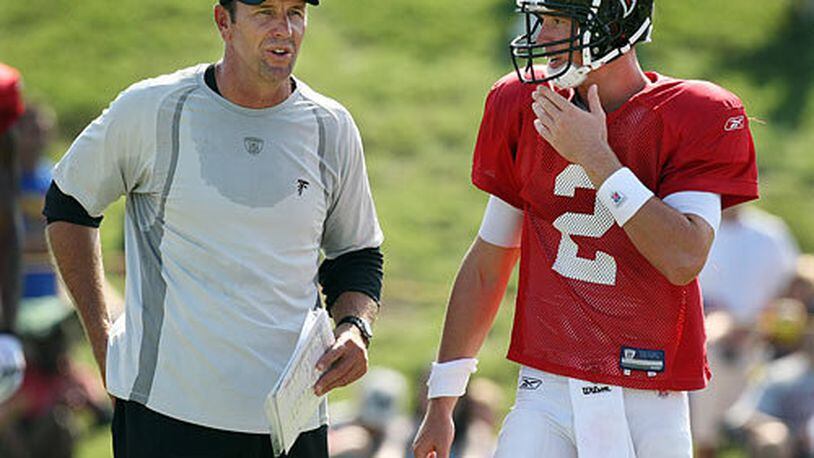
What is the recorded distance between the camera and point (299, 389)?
4.80m

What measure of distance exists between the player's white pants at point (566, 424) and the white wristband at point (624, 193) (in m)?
0.53

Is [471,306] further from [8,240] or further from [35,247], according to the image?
[35,247]

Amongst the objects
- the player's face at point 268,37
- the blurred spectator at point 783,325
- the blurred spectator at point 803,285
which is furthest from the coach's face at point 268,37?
the blurred spectator at point 803,285

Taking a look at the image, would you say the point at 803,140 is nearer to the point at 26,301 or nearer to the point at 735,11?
the point at 735,11

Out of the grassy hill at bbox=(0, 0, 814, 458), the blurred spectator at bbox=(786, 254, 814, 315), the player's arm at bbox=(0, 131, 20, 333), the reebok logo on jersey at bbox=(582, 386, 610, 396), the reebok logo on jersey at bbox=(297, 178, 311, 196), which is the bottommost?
the grassy hill at bbox=(0, 0, 814, 458)

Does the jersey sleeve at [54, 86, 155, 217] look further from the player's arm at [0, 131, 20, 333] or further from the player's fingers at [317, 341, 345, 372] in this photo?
the player's arm at [0, 131, 20, 333]

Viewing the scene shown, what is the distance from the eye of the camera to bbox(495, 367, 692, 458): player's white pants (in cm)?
476

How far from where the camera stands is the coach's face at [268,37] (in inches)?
190

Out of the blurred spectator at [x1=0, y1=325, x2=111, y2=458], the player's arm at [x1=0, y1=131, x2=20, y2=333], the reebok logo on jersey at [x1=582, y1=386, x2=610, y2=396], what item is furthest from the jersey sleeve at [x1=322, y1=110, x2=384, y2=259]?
the blurred spectator at [x1=0, y1=325, x2=111, y2=458]

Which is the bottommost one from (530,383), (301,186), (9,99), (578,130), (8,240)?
(8,240)

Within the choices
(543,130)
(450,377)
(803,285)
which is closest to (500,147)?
(543,130)

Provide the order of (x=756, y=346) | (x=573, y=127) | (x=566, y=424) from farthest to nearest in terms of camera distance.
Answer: (x=756, y=346)
(x=566, y=424)
(x=573, y=127)

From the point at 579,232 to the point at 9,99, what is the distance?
125 inches

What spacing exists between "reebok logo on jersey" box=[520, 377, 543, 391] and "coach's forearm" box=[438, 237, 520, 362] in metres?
0.24
